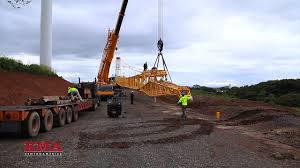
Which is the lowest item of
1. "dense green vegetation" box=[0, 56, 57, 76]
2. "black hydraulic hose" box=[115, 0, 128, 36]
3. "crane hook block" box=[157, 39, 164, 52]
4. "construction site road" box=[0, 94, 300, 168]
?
"construction site road" box=[0, 94, 300, 168]

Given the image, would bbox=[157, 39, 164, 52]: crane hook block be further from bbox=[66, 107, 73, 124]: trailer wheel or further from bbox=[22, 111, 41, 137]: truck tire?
bbox=[22, 111, 41, 137]: truck tire

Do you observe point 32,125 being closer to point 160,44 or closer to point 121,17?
point 160,44

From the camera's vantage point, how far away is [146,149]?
12.2 m

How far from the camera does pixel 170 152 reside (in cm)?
1166

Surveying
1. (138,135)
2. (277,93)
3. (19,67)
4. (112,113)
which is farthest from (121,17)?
(138,135)

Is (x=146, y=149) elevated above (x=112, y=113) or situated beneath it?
situated beneath

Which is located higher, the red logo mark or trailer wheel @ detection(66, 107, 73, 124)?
trailer wheel @ detection(66, 107, 73, 124)

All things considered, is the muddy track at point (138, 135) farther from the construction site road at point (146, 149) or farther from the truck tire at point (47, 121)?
the truck tire at point (47, 121)

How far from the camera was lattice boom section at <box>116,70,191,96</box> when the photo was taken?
33.3m

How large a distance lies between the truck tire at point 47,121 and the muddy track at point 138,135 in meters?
1.45

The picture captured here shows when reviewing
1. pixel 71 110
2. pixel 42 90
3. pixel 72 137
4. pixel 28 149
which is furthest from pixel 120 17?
pixel 28 149

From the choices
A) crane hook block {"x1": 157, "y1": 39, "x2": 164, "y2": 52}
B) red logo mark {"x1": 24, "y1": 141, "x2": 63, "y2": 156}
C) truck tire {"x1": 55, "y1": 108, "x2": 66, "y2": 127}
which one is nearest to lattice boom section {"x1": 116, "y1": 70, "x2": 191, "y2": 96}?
crane hook block {"x1": 157, "y1": 39, "x2": 164, "y2": 52}

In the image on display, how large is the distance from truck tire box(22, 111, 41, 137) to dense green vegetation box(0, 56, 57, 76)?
77.3ft

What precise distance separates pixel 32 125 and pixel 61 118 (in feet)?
13.6
